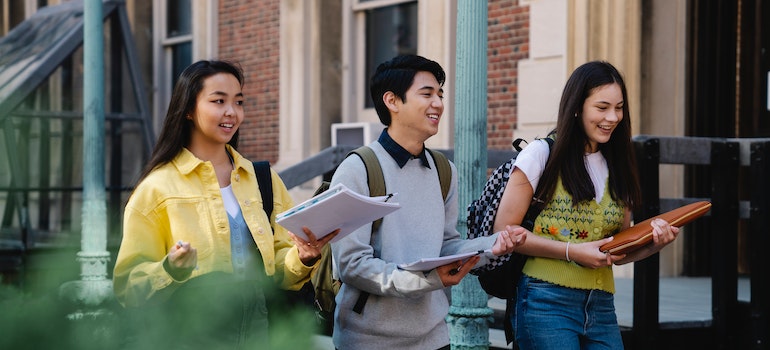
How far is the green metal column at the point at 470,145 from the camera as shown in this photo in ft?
14.8

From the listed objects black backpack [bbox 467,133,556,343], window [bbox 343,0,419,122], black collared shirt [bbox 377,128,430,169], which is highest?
window [bbox 343,0,419,122]

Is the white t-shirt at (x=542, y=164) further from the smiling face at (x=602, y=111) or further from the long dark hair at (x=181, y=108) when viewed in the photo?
the long dark hair at (x=181, y=108)

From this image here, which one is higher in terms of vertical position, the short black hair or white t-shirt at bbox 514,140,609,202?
the short black hair

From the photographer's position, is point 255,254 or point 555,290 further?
point 555,290

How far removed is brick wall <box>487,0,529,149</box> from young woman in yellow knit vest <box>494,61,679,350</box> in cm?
602

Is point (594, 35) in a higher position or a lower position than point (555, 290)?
higher

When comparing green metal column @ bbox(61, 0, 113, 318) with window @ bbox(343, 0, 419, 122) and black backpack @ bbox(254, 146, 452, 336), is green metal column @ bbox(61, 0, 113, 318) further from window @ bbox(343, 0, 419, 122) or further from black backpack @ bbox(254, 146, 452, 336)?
window @ bbox(343, 0, 419, 122)

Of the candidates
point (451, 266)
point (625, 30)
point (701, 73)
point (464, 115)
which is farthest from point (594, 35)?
point (451, 266)

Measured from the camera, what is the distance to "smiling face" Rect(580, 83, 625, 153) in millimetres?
3658

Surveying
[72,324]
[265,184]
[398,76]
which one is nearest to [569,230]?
[398,76]

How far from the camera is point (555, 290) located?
11.8 feet

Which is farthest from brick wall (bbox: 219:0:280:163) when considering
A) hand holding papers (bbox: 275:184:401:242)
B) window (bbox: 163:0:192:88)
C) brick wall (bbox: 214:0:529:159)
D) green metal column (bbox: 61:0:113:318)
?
hand holding papers (bbox: 275:184:401:242)

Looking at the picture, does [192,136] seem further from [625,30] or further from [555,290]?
[625,30]

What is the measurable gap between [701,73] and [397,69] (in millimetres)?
6280
